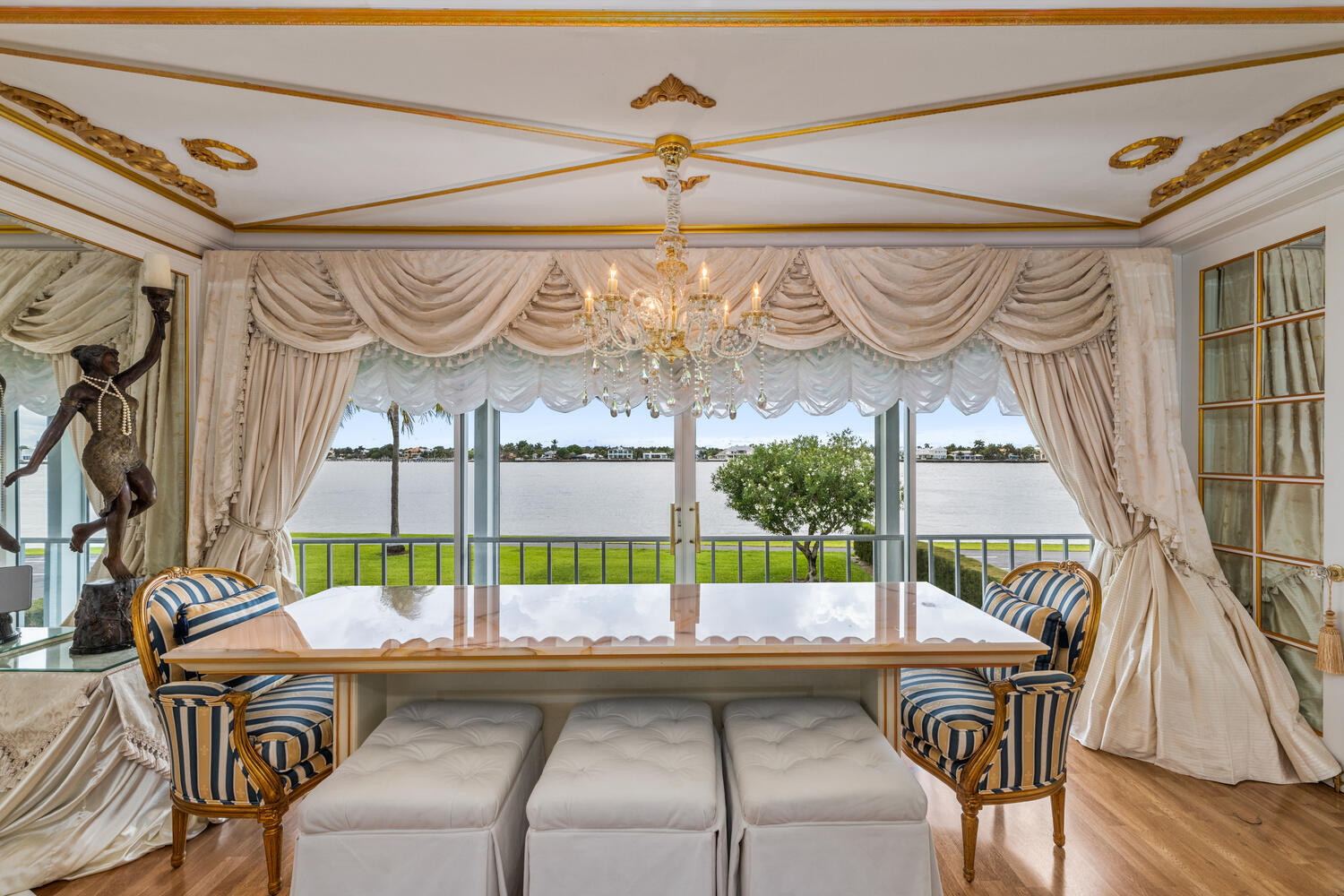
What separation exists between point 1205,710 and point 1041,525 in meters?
1.22

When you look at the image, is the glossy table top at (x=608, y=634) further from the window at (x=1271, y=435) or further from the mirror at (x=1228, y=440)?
the mirror at (x=1228, y=440)

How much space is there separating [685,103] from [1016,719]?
219cm

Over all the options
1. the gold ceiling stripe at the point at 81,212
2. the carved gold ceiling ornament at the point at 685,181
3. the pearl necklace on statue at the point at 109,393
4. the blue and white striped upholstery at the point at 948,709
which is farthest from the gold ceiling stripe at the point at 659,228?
the blue and white striped upholstery at the point at 948,709

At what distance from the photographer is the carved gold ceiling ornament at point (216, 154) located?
256 cm

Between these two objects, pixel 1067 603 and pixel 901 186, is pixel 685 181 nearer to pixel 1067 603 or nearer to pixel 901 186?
pixel 901 186

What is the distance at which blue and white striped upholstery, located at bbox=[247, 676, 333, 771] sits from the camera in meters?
2.10

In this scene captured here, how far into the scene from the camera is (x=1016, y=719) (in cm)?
216

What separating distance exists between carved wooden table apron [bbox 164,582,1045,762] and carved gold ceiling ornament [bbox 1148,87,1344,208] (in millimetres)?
1964

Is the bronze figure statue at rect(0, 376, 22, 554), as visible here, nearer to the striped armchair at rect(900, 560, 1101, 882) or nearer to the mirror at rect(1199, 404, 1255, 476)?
the striped armchair at rect(900, 560, 1101, 882)

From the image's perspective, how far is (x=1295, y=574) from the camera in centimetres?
298

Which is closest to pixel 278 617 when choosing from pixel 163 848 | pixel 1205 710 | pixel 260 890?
pixel 260 890

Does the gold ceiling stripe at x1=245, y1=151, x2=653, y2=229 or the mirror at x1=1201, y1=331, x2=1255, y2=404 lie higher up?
the gold ceiling stripe at x1=245, y1=151, x2=653, y2=229

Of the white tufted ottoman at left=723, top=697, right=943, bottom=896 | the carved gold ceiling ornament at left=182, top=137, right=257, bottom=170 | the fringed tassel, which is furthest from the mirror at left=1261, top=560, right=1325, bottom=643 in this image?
the carved gold ceiling ornament at left=182, top=137, right=257, bottom=170

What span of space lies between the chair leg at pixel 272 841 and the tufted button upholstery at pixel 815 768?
134 centimetres
